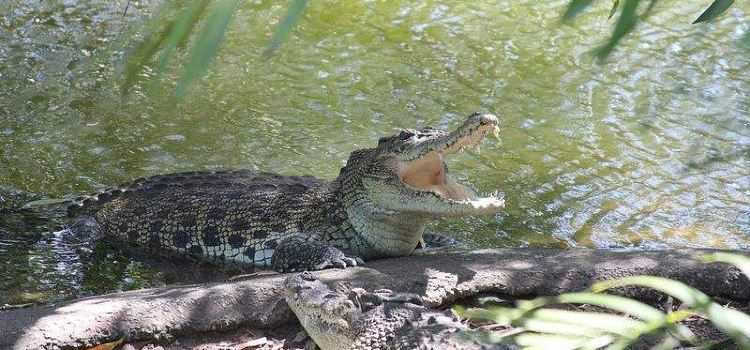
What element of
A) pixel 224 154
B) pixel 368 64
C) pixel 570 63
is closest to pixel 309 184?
pixel 224 154

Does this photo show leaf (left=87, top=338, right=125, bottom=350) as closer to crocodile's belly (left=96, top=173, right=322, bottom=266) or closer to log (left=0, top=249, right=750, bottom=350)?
log (left=0, top=249, right=750, bottom=350)

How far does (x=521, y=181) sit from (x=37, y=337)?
4.68 meters

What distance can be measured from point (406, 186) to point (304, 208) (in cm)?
88

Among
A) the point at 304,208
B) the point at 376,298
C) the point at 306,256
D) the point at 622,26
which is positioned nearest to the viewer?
the point at 622,26

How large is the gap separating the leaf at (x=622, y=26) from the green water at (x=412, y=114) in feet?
14.0

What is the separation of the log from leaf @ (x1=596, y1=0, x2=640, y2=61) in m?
3.00

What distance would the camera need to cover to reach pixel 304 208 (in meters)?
6.02

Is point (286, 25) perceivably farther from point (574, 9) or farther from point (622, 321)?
point (622, 321)

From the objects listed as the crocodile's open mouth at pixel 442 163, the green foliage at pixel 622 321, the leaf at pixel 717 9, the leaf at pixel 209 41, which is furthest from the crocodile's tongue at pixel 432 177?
the leaf at pixel 209 41

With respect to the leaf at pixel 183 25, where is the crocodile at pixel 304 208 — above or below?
below

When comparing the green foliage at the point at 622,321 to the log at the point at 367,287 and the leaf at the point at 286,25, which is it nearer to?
the leaf at the point at 286,25

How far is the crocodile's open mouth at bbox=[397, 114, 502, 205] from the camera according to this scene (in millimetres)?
5199

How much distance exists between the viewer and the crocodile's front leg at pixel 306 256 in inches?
203

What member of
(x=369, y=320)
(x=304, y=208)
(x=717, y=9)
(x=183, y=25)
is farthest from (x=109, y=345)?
(x=717, y=9)
